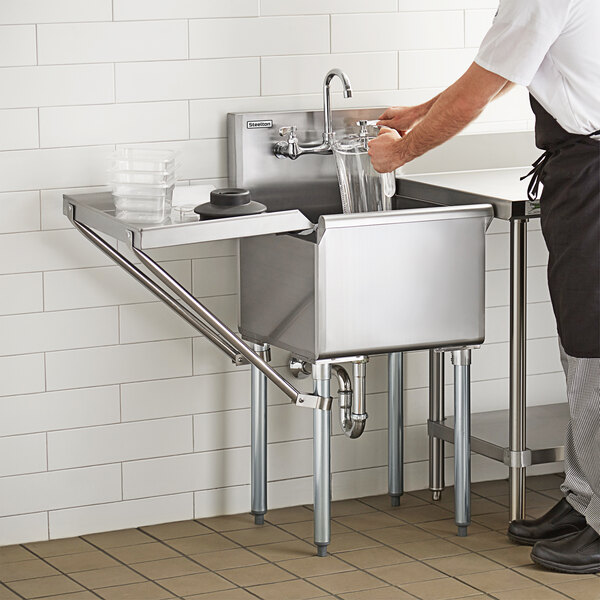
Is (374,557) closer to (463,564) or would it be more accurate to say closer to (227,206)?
(463,564)

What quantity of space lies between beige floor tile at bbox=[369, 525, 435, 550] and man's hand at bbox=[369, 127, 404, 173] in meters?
1.02

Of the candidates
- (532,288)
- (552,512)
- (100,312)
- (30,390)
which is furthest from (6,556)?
(532,288)

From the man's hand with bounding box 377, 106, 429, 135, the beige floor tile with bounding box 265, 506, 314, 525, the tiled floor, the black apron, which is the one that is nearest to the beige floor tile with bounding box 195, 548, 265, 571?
the tiled floor

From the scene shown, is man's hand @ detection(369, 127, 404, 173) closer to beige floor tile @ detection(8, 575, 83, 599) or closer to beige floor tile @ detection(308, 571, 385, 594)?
beige floor tile @ detection(308, 571, 385, 594)

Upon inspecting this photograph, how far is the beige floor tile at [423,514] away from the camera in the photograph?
368 centimetres

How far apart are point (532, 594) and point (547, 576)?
0.13m

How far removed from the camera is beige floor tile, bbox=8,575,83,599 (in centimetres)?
312

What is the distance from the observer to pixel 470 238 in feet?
10.8

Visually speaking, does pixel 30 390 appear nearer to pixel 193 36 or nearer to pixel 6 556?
pixel 6 556

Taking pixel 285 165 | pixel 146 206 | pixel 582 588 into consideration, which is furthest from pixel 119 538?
pixel 582 588

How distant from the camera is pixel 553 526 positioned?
3414mm

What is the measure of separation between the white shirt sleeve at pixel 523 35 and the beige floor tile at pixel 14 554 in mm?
1759

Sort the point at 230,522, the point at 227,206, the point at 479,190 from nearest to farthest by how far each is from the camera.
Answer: the point at 227,206
the point at 479,190
the point at 230,522

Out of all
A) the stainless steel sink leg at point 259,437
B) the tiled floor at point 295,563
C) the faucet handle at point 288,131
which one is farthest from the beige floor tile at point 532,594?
the faucet handle at point 288,131
